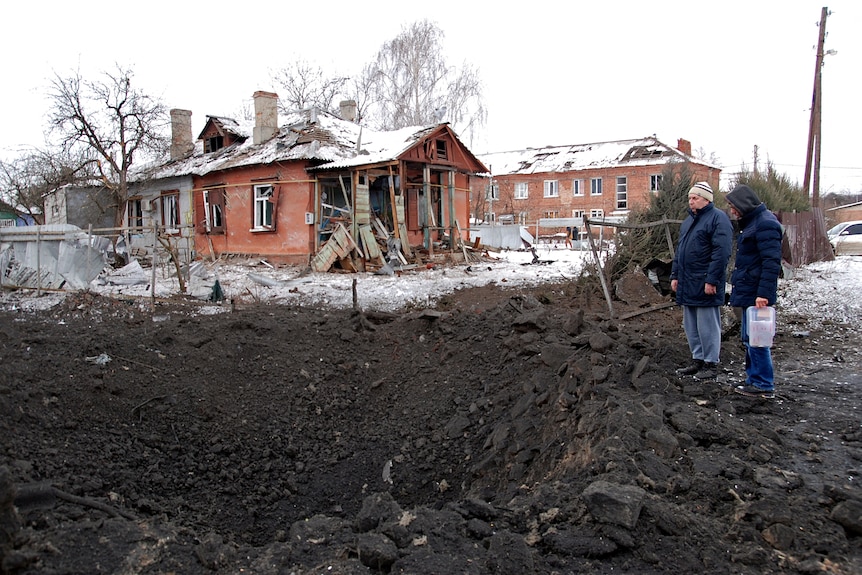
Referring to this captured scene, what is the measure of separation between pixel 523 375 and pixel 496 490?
56.3 inches

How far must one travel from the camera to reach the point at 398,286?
12.5 meters

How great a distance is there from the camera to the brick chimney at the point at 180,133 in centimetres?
2205

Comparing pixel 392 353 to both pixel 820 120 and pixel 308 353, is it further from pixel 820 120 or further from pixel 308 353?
pixel 820 120

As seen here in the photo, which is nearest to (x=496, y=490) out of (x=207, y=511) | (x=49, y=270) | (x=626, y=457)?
(x=626, y=457)

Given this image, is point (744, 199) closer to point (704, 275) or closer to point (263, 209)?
point (704, 275)

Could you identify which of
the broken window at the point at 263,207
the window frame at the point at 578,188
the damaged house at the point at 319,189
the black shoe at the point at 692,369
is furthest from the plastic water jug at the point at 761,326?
the window frame at the point at 578,188

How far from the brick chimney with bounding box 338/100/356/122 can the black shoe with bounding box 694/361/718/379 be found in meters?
19.1

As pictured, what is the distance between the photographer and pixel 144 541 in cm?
271

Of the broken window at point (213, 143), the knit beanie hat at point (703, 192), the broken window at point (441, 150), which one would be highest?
the broken window at point (213, 143)

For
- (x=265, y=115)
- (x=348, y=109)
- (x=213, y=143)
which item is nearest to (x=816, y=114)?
(x=348, y=109)

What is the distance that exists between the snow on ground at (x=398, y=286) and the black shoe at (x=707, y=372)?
3.71 meters

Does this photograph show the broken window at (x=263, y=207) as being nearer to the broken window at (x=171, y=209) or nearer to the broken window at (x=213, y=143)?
the broken window at (x=213, y=143)

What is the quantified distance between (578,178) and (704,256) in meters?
33.5

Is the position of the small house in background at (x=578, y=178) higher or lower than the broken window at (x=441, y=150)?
higher
